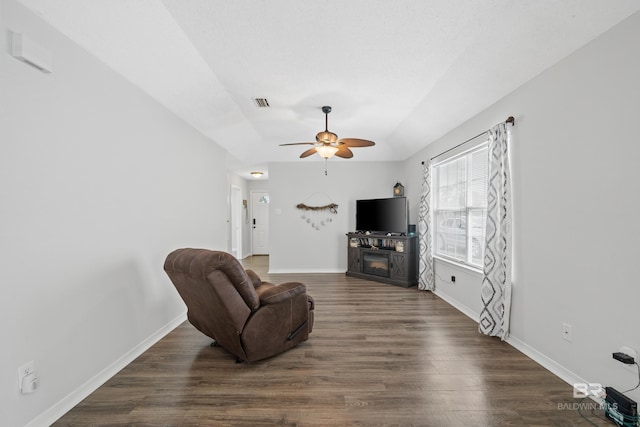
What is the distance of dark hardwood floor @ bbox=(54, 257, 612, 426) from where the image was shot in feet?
5.60

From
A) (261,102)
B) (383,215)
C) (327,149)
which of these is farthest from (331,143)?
(383,215)

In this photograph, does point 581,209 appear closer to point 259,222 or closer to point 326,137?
point 326,137

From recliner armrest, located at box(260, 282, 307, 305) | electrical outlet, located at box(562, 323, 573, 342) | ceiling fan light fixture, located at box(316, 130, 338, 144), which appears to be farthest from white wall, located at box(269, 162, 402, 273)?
electrical outlet, located at box(562, 323, 573, 342)

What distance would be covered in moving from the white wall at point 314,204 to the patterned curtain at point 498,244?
Answer: 10.8 ft

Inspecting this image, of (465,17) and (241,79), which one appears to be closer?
(465,17)

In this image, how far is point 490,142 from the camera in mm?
2924

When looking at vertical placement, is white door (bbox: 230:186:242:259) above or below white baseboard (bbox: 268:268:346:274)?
above

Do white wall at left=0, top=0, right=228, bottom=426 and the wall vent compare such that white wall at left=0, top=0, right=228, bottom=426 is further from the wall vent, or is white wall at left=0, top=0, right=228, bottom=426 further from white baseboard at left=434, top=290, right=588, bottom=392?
white baseboard at left=434, top=290, right=588, bottom=392

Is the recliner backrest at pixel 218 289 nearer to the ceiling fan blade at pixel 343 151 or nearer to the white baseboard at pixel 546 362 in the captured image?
the ceiling fan blade at pixel 343 151

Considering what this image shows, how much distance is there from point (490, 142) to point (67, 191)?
12.4 feet

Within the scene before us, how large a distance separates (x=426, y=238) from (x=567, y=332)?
102 inches

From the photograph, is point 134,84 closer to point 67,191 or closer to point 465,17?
point 67,191

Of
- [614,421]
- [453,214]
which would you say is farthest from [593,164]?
[453,214]

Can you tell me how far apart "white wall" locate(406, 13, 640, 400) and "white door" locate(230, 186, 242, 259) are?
6.67m
